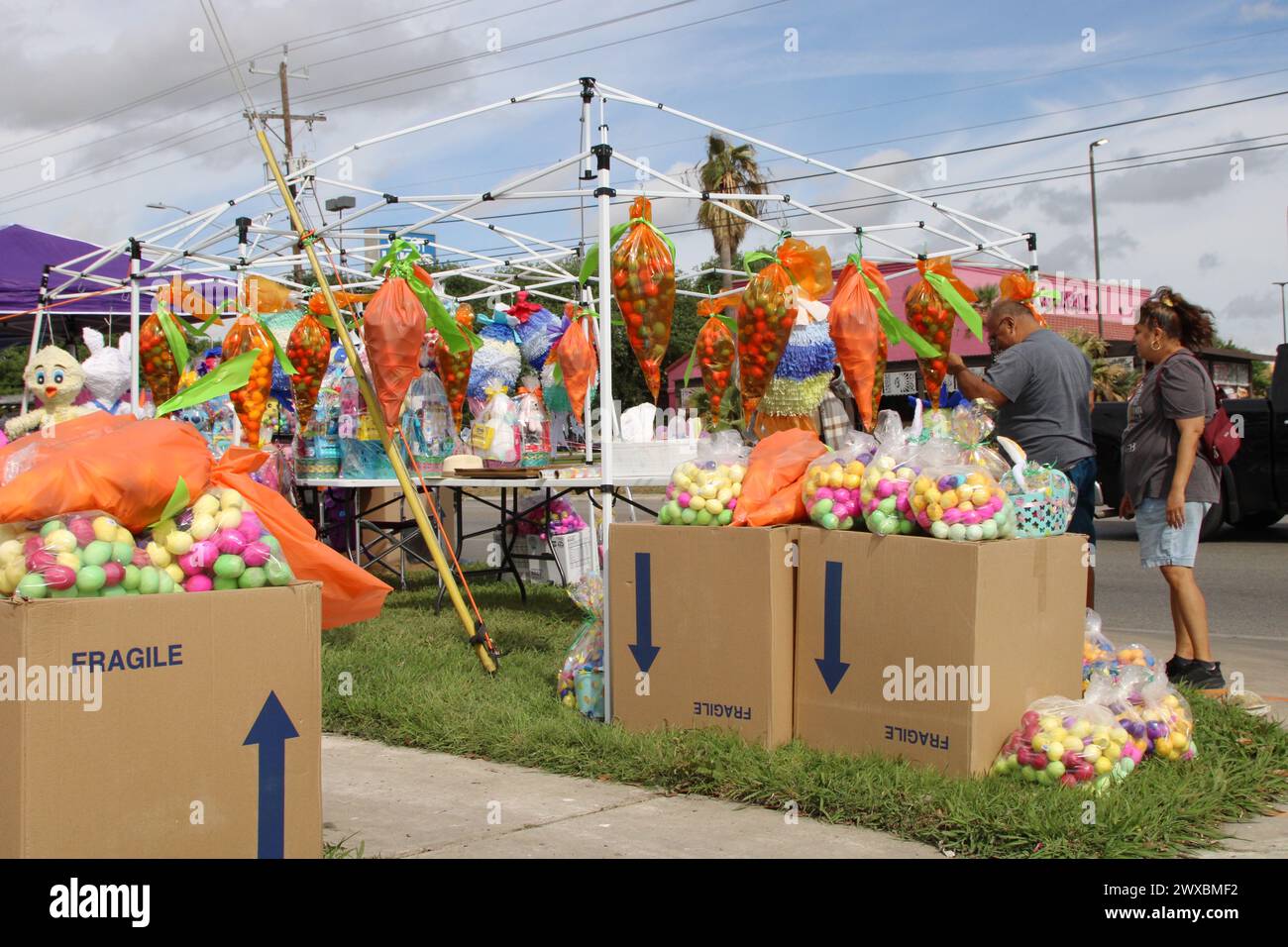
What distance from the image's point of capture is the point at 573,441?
39.1ft

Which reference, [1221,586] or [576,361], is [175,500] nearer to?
[576,361]

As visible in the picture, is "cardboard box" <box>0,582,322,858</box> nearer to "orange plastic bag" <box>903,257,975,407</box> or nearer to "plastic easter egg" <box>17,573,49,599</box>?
"plastic easter egg" <box>17,573,49,599</box>

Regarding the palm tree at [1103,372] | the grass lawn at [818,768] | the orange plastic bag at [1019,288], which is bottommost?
the grass lawn at [818,768]

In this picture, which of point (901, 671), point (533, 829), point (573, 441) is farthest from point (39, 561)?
point (573, 441)

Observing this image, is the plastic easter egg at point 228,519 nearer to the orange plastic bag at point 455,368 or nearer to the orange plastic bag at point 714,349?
the orange plastic bag at point 714,349

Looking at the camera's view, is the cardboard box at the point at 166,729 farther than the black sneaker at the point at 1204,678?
No

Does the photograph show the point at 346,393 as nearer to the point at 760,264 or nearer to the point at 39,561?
the point at 760,264

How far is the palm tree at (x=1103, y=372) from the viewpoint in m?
23.1

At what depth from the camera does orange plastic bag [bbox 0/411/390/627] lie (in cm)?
285

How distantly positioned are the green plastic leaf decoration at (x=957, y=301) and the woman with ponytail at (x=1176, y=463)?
119 cm

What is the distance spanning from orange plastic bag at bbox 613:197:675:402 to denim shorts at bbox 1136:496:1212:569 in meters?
2.40

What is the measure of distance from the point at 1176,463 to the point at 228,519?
4.07 m

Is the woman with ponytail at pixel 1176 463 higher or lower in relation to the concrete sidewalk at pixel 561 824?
higher

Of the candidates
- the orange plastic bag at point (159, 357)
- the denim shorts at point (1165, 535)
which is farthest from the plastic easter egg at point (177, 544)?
the orange plastic bag at point (159, 357)
